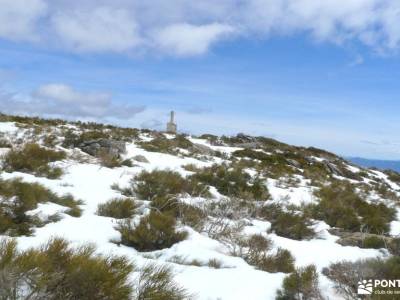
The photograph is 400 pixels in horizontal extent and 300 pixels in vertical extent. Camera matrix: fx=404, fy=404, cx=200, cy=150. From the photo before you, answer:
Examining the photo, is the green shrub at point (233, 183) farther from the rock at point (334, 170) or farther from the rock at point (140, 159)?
the rock at point (334, 170)

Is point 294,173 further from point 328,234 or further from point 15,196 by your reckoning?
point 15,196

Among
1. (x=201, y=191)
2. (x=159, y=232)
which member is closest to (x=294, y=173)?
(x=201, y=191)

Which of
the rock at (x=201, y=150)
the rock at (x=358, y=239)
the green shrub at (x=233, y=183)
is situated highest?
the rock at (x=201, y=150)

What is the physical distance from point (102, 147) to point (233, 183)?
4.34 metres

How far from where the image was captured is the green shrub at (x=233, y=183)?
9.75 m

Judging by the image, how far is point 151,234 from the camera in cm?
546

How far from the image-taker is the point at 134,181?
895 cm

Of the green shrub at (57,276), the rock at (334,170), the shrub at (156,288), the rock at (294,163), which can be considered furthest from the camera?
the rock at (334,170)

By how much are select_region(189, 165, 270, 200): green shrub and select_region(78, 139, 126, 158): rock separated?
286cm

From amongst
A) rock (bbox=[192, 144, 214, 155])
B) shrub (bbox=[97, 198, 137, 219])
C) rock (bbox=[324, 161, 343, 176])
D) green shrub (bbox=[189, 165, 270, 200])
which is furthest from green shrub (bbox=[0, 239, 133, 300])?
rock (bbox=[324, 161, 343, 176])

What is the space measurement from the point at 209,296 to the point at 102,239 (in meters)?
1.98

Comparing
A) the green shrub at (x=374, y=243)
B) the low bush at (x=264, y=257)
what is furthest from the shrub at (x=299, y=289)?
the green shrub at (x=374, y=243)

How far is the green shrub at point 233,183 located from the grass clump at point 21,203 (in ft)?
12.5

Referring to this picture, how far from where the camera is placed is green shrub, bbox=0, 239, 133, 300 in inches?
110
